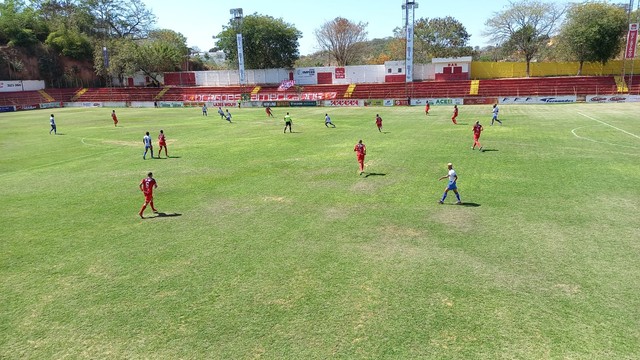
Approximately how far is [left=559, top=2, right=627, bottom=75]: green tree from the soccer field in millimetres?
47900

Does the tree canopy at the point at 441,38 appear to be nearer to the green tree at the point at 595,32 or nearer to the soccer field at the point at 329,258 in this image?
the green tree at the point at 595,32

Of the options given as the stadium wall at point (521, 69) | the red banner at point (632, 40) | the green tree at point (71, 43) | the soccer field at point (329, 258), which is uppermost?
the green tree at point (71, 43)

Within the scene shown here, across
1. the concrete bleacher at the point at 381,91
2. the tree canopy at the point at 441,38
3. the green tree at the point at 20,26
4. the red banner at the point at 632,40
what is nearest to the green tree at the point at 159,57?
the concrete bleacher at the point at 381,91

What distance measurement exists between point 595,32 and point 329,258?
221 ft

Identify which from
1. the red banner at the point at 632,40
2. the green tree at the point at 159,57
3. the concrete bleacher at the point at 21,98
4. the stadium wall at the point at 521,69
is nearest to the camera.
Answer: the red banner at the point at 632,40

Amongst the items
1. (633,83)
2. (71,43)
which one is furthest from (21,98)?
(633,83)

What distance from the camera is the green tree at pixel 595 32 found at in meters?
60.8

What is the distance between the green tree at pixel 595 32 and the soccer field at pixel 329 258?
1886 inches

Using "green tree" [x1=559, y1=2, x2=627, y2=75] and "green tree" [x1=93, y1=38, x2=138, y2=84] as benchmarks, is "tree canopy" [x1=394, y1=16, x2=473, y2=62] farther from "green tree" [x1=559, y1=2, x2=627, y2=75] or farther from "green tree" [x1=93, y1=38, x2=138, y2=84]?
"green tree" [x1=93, y1=38, x2=138, y2=84]

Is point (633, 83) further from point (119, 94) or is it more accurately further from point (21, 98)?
point (21, 98)

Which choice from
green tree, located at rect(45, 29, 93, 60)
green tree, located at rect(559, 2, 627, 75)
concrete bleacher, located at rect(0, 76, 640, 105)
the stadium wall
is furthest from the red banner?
green tree, located at rect(45, 29, 93, 60)

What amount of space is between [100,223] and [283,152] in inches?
530

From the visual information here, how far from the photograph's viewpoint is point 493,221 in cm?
1380

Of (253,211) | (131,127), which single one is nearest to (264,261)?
(253,211)
